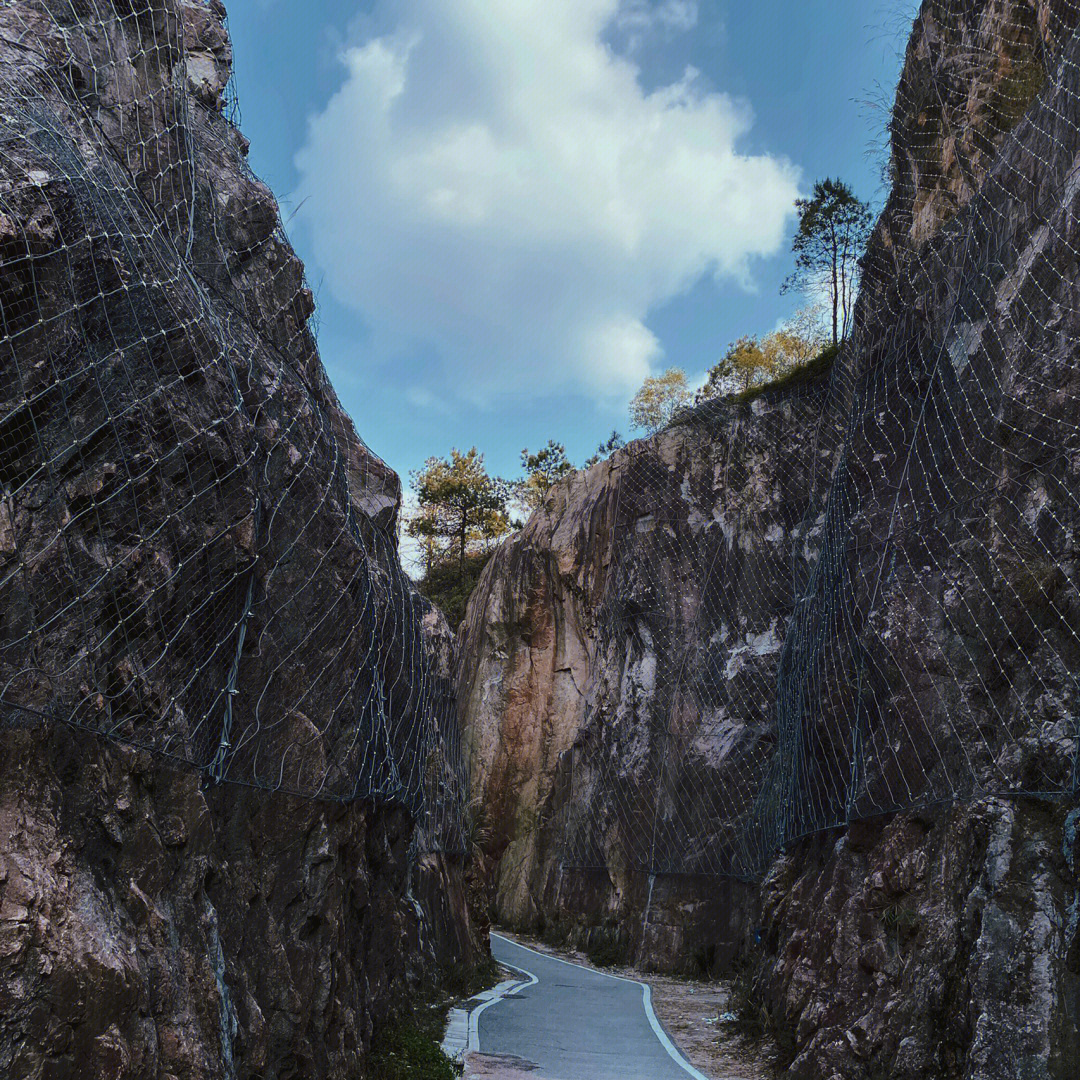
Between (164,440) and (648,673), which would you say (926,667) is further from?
(648,673)

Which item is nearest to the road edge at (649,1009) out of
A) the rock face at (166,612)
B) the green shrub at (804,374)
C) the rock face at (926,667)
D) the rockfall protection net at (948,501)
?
the rock face at (926,667)

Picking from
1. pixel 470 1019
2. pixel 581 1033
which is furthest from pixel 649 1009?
pixel 470 1019

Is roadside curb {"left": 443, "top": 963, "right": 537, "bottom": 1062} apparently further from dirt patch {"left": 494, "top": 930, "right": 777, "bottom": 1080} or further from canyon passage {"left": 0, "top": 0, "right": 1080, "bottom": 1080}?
dirt patch {"left": 494, "top": 930, "right": 777, "bottom": 1080}

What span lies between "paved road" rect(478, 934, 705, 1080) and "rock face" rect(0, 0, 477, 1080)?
1.22 meters

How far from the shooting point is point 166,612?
444cm

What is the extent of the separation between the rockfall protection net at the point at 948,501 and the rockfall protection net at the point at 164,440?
12.9ft

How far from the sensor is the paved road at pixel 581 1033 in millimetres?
7000

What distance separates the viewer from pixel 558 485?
2639 centimetres

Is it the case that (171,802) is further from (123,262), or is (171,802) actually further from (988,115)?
(988,115)

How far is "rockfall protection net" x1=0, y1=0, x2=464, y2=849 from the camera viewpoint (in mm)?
3678

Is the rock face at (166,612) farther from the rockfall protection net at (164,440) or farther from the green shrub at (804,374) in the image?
the green shrub at (804,374)

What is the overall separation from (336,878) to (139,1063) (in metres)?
2.91

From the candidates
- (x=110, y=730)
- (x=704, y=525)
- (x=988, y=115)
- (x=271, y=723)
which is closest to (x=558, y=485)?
(x=704, y=525)

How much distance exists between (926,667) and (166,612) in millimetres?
5291
